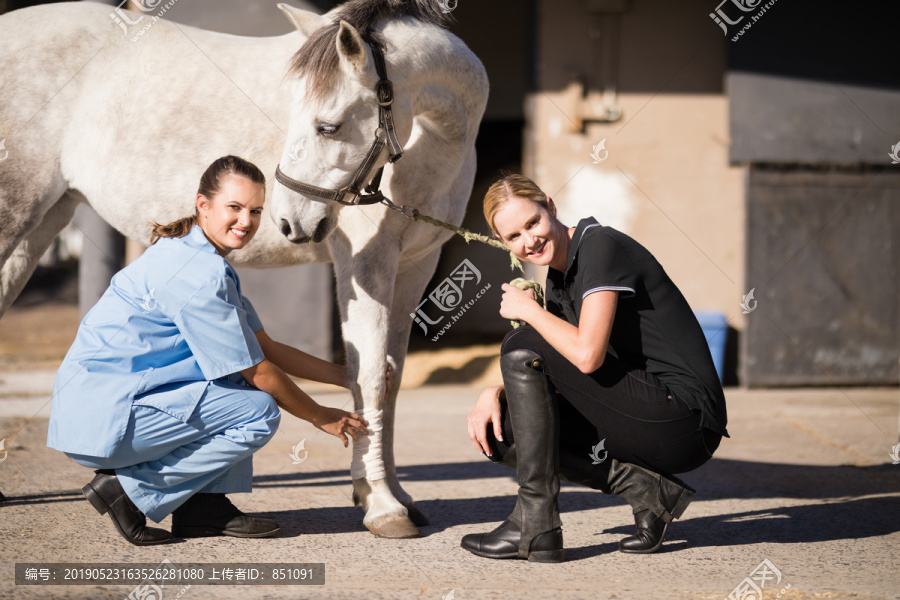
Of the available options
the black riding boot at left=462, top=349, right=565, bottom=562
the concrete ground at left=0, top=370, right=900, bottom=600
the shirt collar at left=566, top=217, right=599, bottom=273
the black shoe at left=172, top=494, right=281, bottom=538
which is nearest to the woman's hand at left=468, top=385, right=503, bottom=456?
the black riding boot at left=462, top=349, right=565, bottom=562

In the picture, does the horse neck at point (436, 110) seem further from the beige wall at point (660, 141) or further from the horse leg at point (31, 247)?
the beige wall at point (660, 141)

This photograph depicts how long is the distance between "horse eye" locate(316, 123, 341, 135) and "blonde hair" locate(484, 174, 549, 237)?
1.82 feet

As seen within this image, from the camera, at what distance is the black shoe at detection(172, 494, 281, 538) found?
265 centimetres

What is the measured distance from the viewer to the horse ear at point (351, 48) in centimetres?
248

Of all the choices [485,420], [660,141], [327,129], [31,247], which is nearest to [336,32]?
[327,129]

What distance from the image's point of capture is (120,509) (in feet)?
8.32

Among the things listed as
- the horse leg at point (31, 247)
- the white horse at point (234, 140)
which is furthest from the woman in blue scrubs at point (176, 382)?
the horse leg at point (31, 247)

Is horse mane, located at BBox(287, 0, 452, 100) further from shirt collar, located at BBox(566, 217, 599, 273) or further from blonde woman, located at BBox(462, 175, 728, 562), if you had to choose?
shirt collar, located at BBox(566, 217, 599, 273)

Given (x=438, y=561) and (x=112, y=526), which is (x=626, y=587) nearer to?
(x=438, y=561)

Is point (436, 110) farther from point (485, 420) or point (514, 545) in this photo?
point (514, 545)

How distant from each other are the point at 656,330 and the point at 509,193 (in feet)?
2.11

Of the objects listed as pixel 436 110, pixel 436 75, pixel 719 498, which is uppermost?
pixel 436 75

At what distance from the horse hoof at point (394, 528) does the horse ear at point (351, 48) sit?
1519 millimetres

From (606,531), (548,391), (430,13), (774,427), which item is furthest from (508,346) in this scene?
(774,427)
